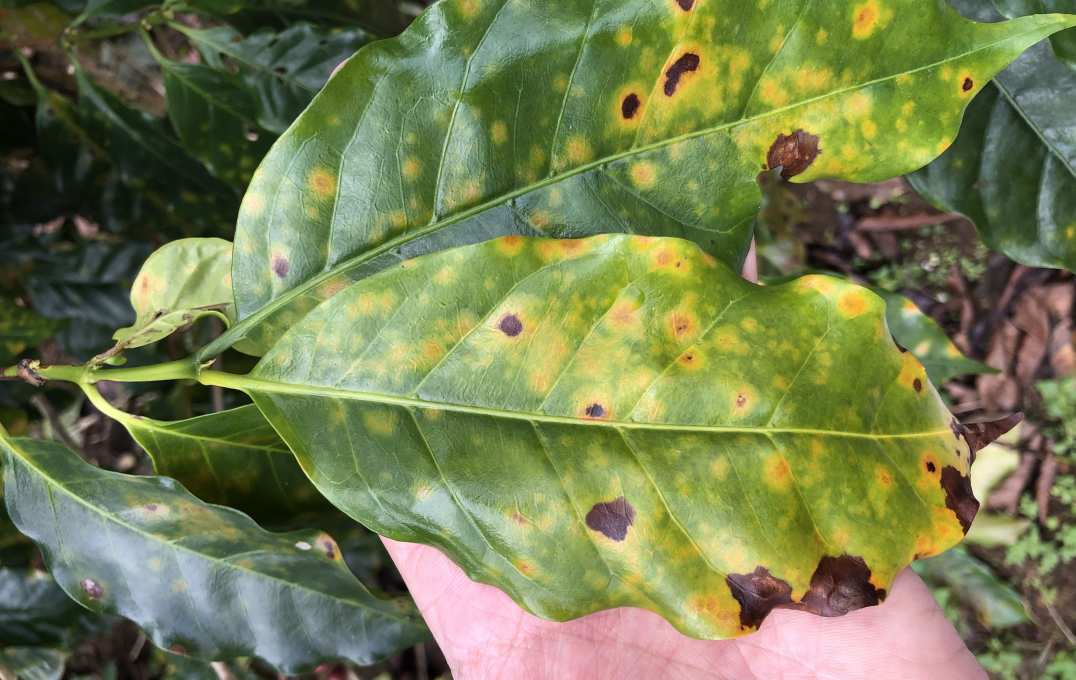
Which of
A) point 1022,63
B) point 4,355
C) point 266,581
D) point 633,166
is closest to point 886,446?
point 633,166

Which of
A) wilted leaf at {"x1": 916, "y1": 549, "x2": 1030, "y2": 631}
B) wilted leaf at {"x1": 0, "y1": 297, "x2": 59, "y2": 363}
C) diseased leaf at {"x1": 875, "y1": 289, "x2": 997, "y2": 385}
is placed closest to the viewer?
wilted leaf at {"x1": 0, "y1": 297, "x2": 59, "y2": 363}

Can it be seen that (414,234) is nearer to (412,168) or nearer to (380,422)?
(412,168)

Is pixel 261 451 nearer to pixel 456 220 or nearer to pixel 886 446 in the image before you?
pixel 456 220

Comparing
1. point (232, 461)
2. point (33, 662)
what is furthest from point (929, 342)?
point (33, 662)

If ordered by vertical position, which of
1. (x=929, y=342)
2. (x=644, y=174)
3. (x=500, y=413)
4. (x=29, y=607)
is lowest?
(x=929, y=342)

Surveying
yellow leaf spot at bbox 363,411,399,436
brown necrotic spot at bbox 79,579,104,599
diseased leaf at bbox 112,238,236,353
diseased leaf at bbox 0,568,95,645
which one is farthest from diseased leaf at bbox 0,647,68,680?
yellow leaf spot at bbox 363,411,399,436

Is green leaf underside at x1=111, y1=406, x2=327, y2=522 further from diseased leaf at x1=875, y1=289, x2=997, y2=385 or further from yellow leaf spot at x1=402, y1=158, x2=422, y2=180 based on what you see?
diseased leaf at x1=875, y1=289, x2=997, y2=385
